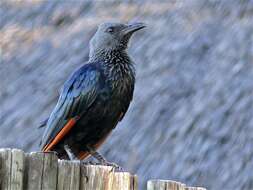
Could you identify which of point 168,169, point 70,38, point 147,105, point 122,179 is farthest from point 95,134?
point 70,38

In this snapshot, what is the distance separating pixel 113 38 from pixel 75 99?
0.76 metres

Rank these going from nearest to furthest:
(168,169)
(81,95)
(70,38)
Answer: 1. (81,95)
2. (168,169)
3. (70,38)

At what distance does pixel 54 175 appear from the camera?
10.7ft

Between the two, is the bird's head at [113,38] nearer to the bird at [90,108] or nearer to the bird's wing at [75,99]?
the bird at [90,108]

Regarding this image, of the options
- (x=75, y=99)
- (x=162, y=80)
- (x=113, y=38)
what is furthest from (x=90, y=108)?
(x=162, y=80)

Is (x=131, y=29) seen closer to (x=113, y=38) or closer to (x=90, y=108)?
(x=113, y=38)

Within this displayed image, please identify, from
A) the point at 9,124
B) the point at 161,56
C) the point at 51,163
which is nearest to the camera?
the point at 51,163

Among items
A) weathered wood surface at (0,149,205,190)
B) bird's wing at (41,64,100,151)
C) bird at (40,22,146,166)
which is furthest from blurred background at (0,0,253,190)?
weathered wood surface at (0,149,205,190)

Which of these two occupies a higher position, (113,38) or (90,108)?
(113,38)

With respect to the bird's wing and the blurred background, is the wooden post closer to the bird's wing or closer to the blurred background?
the bird's wing

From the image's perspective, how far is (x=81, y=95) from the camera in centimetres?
507

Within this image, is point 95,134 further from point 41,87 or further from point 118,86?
point 41,87

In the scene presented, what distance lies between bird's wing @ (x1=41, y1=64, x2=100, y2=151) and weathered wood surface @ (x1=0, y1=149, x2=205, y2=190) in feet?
4.79

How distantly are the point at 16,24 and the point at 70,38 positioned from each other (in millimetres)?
836
